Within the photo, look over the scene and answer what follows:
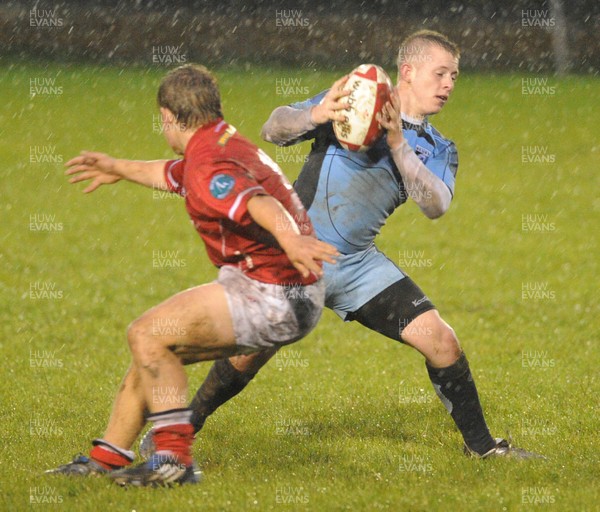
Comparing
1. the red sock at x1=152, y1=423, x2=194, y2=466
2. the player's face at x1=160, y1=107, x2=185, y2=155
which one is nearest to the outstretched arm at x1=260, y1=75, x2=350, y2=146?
the player's face at x1=160, y1=107, x2=185, y2=155

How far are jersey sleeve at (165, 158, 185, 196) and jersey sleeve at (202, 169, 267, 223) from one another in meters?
0.71

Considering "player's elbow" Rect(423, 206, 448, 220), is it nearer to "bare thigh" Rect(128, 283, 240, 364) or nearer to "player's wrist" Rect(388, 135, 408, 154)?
"player's wrist" Rect(388, 135, 408, 154)

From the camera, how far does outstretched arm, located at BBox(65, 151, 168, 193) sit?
219 inches

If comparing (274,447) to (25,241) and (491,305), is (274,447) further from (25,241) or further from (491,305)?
(25,241)

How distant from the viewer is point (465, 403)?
6.06m

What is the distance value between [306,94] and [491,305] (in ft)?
42.9

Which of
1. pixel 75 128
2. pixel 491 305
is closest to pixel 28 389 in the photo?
pixel 491 305

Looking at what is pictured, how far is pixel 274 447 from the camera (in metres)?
6.27

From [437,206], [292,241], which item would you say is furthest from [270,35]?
[292,241]

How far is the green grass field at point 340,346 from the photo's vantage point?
537 centimetres

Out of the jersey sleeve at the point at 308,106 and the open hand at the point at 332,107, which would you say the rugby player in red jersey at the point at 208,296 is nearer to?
the open hand at the point at 332,107

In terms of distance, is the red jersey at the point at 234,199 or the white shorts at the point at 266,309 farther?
the white shorts at the point at 266,309

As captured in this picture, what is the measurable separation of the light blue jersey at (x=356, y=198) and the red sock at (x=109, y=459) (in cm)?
149

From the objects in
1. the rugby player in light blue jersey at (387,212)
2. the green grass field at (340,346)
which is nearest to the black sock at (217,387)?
the rugby player in light blue jersey at (387,212)
